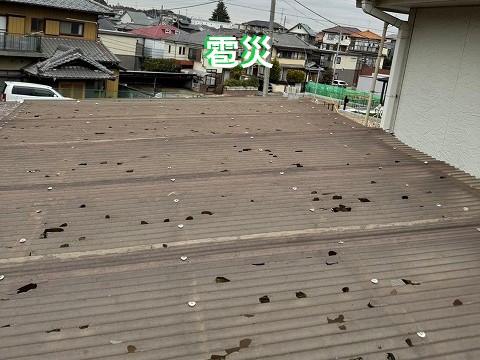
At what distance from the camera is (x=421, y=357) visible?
287 centimetres

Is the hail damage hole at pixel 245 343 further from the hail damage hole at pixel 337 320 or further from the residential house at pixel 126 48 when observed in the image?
the residential house at pixel 126 48

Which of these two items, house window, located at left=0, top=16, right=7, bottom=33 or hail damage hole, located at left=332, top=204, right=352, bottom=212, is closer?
hail damage hole, located at left=332, top=204, right=352, bottom=212

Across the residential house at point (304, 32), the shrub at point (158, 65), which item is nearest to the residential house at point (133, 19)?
the residential house at point (304, 32)

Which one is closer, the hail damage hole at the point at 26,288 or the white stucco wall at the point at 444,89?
the hail damage hole at the point at 26,288

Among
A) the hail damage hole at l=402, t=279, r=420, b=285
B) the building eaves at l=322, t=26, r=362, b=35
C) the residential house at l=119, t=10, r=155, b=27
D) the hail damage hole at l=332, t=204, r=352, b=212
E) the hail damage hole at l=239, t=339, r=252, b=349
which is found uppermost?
the building eaves at l=322, t=26, r=362, b=35

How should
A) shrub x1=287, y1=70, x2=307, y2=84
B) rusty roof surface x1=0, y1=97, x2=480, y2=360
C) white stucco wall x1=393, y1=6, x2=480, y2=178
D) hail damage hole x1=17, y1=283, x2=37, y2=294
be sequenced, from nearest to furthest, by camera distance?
rusty roof surface x1=0, y1=97, x2=480, y2=360, hail damage hole x1=17, y1=283, x2=37, y2=294, white stucco wall x1=393, y1=6, x2=480, y2=178, shrub x1=287, y1=70, x2=307, y2=84

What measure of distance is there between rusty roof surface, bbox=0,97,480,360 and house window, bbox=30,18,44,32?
61.0 ft

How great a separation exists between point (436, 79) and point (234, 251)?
544 cm

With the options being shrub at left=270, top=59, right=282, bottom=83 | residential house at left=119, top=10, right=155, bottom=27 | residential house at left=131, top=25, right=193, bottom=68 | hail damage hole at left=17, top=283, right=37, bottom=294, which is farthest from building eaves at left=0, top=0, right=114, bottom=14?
residential house at left=119, top=10, right=155, bottom=27

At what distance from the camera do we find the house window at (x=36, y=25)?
2351 centimetres

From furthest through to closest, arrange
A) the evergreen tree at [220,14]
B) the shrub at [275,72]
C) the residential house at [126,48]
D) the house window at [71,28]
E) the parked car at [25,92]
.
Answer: the evergreen tree at [220,14] < the shrub at [275,72] < the residential house at [126,48] < the house window at [71,28] < the parked car at [25,92]

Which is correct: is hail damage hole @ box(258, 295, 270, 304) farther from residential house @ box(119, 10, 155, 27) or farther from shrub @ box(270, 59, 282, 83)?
residential house @ box(119, 10, 155, 27)

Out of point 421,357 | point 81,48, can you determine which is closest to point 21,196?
point 421,357

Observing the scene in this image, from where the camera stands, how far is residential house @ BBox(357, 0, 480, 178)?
6.87m
